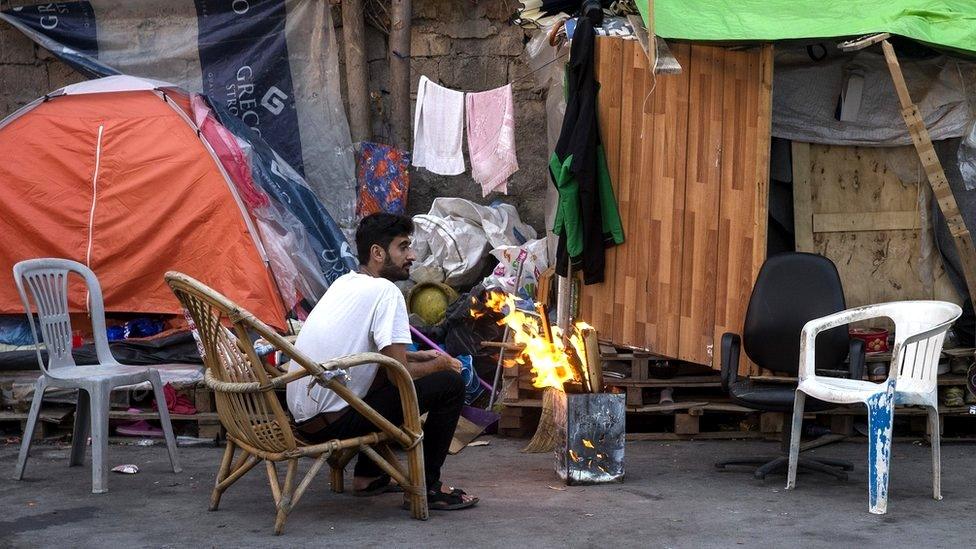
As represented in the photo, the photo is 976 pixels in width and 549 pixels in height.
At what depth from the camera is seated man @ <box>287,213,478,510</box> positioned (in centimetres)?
533

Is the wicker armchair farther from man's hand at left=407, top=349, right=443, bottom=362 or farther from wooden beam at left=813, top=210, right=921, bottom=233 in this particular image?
wooden beam at left=813, top=210, right=921, bottom=233

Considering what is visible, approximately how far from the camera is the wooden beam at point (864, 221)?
298 inches

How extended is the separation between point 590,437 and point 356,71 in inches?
160

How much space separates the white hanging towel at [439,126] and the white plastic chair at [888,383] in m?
3.23

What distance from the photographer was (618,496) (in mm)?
5938

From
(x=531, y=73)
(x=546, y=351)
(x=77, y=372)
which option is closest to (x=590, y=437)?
(x=546, y=351)

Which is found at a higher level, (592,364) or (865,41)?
(865,41)

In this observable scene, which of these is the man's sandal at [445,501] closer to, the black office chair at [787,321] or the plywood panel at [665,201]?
the black office chair at [787,321]

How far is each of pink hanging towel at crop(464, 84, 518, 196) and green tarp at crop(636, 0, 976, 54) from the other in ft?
6.92

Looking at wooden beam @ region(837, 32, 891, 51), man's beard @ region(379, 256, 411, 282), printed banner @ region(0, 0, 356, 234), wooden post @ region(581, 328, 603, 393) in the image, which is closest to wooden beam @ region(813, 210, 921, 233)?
wooden beam @ region(837, 32, 891, 51)

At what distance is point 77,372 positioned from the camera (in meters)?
6.45

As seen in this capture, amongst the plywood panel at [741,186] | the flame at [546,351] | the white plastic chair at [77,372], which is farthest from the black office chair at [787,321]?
the white plastic chair at [77,372]

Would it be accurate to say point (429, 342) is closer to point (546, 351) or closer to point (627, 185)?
point (546, 351)

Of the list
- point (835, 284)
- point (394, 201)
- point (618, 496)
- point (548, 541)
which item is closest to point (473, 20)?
point (394, 201)
